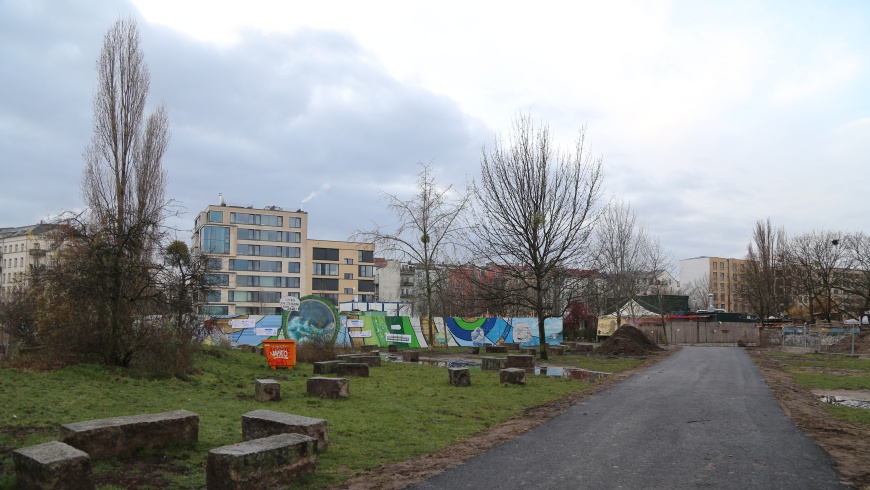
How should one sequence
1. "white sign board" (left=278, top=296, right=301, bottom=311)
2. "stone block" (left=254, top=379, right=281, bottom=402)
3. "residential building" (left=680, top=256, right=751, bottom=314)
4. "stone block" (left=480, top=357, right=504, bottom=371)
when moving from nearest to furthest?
"stone block" (left=254, top=379, right=281, bottom=402), "stone block" (left=480, top=357, right=504, bottom=371), "white sign board" (left=278, top=296, right=301, bottom=311), "residential building" (left=680, top=256, right=751, bottom=314)

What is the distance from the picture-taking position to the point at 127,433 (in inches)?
269

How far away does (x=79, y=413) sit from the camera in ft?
29.2

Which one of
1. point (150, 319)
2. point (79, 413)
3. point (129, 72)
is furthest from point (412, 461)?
point (129, 72)

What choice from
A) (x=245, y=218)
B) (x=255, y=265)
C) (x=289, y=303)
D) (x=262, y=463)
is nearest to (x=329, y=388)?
(x=262, y=463)

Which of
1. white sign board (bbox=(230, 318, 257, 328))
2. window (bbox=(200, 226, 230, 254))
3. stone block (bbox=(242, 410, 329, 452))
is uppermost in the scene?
window (bbox=(200, 226, 230, 254))

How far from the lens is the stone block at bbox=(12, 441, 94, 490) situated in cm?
515

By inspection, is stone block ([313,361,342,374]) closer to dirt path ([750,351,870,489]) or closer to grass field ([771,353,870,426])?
dirt path ([750,351,870,489])

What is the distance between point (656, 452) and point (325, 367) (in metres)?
11.3

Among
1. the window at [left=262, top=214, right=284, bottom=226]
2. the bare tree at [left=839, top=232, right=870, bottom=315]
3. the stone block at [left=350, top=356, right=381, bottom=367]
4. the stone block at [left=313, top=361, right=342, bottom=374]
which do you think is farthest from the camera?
the window at [left=262, top=214, right=284, bottom=226]

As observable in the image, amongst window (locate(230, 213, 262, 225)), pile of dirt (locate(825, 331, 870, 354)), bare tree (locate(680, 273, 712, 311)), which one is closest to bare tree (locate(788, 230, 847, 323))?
pile of dirt (locate(825, 331, 870, 354))

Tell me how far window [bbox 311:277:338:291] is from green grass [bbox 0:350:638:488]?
78.1m

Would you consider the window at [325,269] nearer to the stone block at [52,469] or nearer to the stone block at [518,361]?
the stone block at [518,361]

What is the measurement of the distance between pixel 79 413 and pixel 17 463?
12.4 ft

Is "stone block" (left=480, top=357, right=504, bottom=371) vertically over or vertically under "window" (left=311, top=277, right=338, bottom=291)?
under
